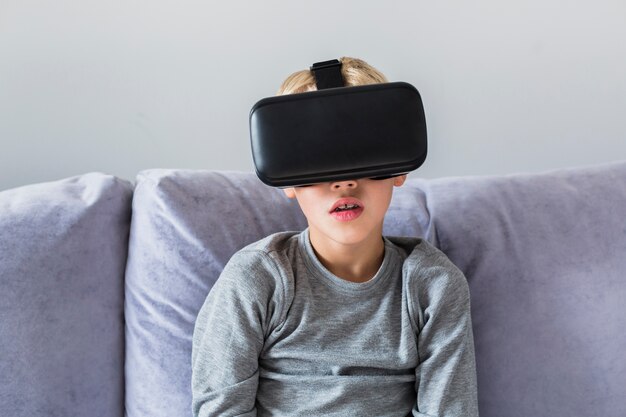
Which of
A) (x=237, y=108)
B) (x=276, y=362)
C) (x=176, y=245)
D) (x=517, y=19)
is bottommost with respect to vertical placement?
(x=276, y=362)

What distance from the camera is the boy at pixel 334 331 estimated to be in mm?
1045

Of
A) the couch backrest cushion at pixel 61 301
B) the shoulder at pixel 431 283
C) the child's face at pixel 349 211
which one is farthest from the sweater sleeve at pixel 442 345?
the couch backrest cushion at pixel 61 301

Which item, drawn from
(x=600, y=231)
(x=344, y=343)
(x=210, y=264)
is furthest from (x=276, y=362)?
(x=600, y=231)

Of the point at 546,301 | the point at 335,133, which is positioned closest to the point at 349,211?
the point at 335,133

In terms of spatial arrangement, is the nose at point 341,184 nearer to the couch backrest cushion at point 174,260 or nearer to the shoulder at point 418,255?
the shoulder at point 418,255

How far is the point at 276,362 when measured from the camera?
1.10 meters

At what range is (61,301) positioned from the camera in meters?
1.21

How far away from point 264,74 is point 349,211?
66cm

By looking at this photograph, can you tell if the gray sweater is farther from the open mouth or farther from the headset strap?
the headset strap

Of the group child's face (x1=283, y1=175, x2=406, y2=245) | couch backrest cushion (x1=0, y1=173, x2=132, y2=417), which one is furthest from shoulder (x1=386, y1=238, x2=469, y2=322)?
couch backrest cushion (x1=0, y1=173, x2=132, y2=417)

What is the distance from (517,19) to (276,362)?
1005mm

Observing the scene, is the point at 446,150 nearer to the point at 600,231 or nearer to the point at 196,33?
the point at 600,231

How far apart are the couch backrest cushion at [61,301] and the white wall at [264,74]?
0.29 m

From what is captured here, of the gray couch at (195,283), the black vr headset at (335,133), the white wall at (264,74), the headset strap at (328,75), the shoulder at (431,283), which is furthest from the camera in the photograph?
the white wall at (264,74)
